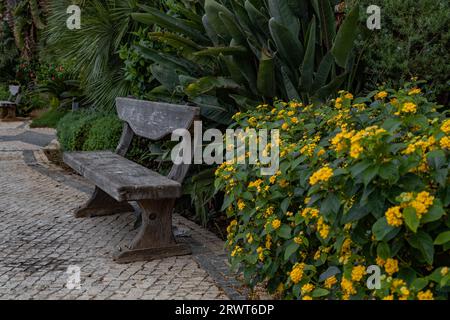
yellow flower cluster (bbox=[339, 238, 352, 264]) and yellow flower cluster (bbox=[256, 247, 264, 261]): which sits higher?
yellow flower cluster (bbox=[339, 238, 352, 264])

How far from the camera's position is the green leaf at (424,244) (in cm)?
181

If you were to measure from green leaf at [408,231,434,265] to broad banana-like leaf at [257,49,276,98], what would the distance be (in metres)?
2.26

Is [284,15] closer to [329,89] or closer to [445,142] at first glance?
[329,89]

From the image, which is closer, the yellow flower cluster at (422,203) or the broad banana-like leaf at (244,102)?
the yellow flower cluster at (422,203)

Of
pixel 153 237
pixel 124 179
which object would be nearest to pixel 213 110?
pixel 124 179

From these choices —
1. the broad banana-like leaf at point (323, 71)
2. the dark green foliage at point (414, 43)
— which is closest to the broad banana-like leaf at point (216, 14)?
the broad banana-like leaf at point (323, 71)

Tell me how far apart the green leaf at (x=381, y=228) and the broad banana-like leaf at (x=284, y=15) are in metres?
2.53

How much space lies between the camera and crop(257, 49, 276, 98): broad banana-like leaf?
3916mm

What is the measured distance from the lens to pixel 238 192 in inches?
114

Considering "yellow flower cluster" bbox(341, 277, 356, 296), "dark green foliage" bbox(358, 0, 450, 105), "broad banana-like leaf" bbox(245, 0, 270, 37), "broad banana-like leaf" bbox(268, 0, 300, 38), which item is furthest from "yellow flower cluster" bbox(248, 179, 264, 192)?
"broad banana-like leaf" bbox(245, 0, 270, 37)

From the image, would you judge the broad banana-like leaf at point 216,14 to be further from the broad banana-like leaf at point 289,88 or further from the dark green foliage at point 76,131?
the dark green foliage at point 76,131

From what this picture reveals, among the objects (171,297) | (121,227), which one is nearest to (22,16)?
(121,227)

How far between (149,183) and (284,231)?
4.21 feet

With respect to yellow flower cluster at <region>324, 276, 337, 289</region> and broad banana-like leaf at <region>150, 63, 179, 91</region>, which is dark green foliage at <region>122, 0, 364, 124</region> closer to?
broad banana-like leaf at <region>150, 63, 179, 91</region>
